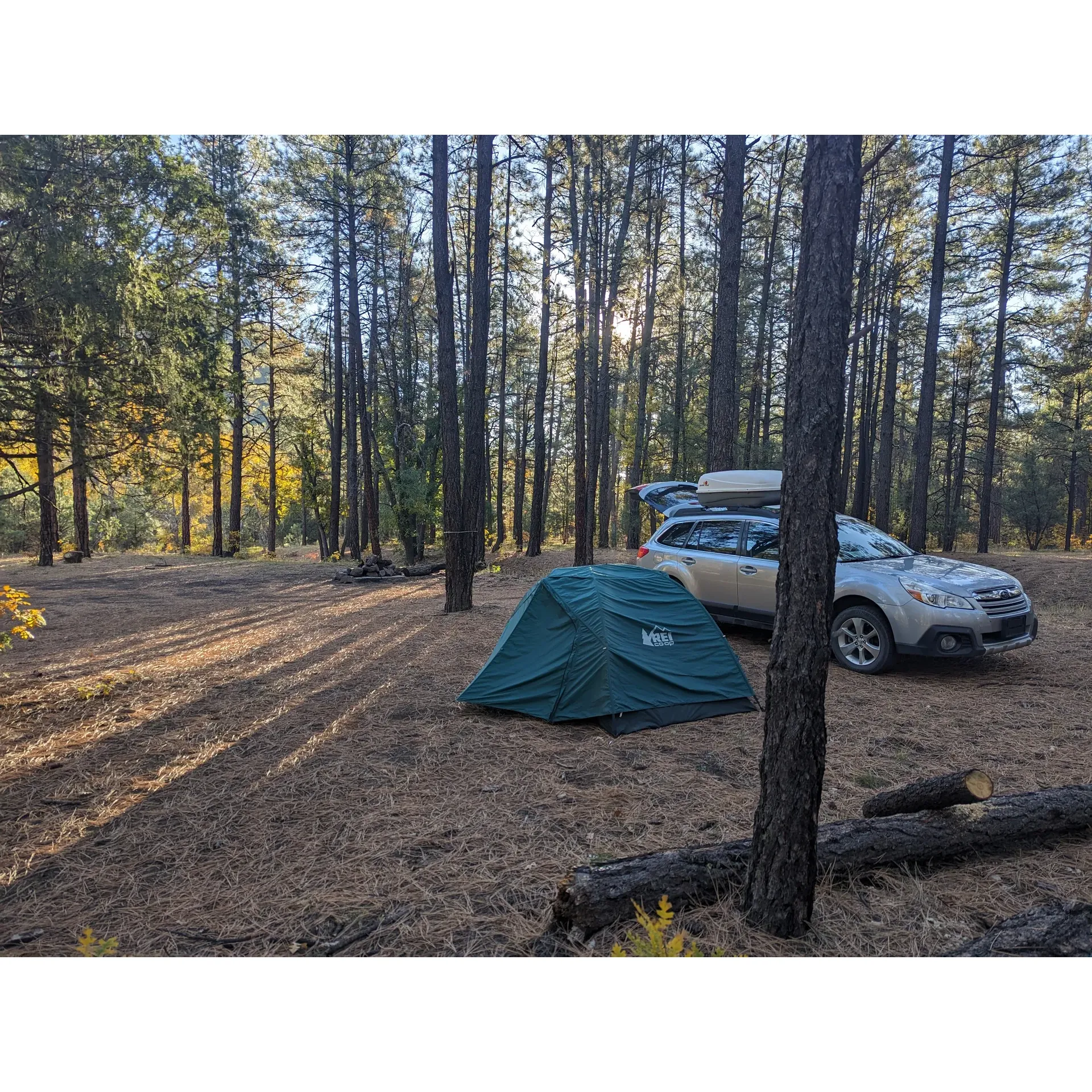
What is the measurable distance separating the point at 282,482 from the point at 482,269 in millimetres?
29718

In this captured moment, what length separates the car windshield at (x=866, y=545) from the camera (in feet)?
23.8

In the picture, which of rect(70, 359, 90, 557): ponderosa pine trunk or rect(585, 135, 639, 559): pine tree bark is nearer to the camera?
rect(70, 359, 90, 557): ponderosa pine trunk

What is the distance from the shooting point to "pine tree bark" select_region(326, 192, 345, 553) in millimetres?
19922

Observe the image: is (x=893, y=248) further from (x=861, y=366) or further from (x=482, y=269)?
(x=482, y=269)

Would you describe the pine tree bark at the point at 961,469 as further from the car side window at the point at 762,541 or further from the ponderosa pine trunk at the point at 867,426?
the car side window at the point at 762,541

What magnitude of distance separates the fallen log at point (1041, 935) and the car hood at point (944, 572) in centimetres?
445

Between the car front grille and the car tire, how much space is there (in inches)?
35.1

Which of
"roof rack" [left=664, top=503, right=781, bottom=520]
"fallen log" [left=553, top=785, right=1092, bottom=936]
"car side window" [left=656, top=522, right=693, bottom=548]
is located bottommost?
"fallen log" [left=553, top=785, right=1092, bottom=936]

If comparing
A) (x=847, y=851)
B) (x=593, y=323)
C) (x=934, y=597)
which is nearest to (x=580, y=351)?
(x=593, y=323)

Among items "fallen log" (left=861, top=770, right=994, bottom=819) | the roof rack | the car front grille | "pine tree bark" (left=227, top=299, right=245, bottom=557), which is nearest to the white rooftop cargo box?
the roof rack

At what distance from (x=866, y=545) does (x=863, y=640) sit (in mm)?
1220

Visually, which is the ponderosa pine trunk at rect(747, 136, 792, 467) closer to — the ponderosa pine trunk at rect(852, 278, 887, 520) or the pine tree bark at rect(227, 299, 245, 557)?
the ponderosa pine trunk at rect(852, 278, 887, 520)

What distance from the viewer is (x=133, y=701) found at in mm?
5996

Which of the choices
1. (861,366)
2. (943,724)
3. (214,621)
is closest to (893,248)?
(861,366)
